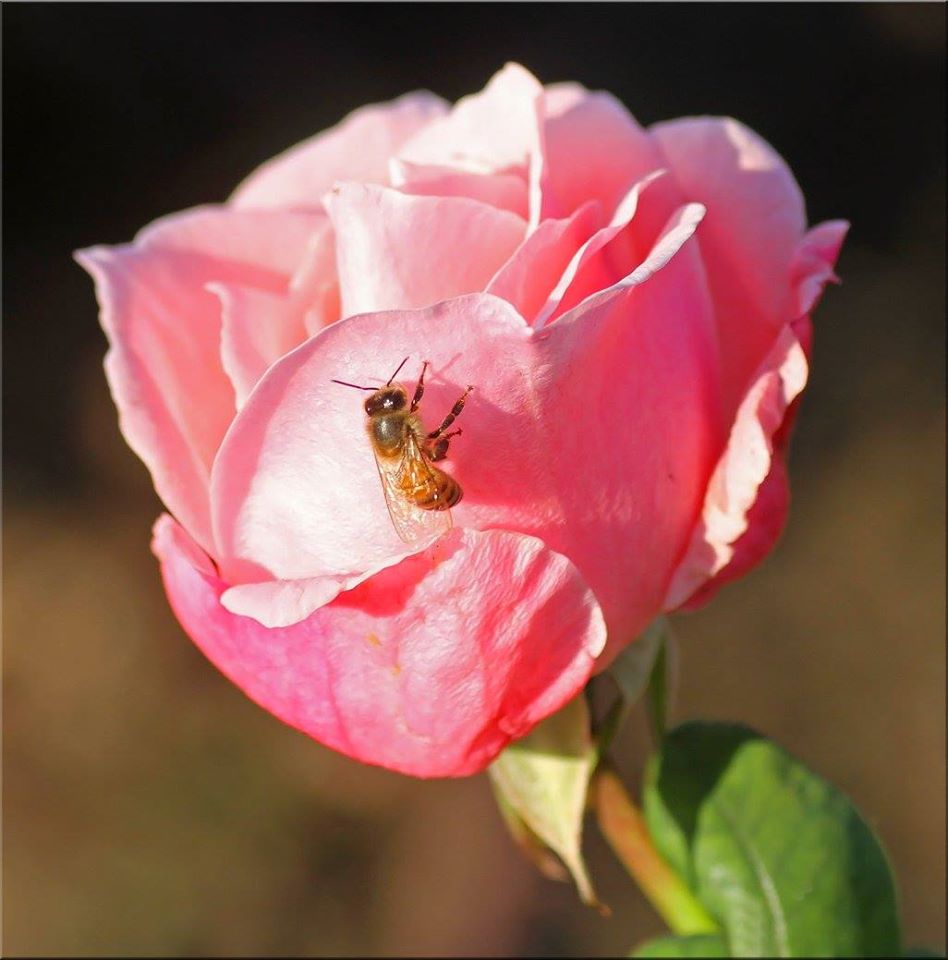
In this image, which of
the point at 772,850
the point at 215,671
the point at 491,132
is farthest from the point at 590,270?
the point at 215,671

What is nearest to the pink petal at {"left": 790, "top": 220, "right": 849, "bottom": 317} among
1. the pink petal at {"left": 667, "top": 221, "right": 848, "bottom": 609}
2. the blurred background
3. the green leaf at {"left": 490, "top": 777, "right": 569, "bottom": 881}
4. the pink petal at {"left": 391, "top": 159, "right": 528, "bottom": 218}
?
the pink petal at {"left": 667, "top": 221, "right": 848, "bottom": 609}

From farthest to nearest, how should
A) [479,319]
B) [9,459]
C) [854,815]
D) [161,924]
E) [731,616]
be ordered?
[9,459]
[731,616]
[161,924]
[854,815]
[479,319]

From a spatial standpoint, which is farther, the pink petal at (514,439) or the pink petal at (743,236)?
the pink petal at (743,236)

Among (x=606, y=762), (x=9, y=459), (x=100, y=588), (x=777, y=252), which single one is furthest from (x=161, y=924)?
(x=777, y=252)

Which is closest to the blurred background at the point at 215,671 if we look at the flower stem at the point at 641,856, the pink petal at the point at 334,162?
the flower stem at the point at 641,856

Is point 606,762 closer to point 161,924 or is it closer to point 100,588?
point 161,924

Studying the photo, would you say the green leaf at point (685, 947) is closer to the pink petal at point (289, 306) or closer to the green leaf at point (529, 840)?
the green leaf at point (529, 840)

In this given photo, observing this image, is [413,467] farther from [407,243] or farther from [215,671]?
[215,671]
